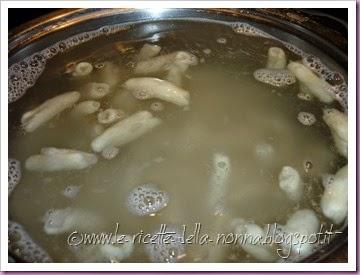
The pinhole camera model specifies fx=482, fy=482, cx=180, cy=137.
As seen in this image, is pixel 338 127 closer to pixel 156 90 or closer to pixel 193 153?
pixel 193 153

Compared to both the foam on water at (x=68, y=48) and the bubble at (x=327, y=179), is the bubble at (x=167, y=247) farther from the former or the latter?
the foam on water at (x=68, y=48)

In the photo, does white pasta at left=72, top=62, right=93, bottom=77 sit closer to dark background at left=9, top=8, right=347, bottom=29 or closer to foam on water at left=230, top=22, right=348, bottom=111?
dark background at left=9, top=8, right=347, bottom=29

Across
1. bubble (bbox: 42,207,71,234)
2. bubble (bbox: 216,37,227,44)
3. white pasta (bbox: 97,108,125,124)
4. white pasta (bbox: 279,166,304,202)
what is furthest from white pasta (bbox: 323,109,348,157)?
bubble (bbox: 42,207,71,234)

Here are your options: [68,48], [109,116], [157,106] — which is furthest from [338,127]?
[68,48]

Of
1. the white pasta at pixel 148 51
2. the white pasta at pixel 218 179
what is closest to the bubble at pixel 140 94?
the white pasta at pixel 148 51

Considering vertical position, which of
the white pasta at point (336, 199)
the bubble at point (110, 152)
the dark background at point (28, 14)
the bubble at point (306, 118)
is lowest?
the white pasta at point (336, 199)

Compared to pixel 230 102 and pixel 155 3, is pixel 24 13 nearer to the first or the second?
pixel 155 3

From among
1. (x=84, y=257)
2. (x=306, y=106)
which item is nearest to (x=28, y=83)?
(x=84, y=257)
